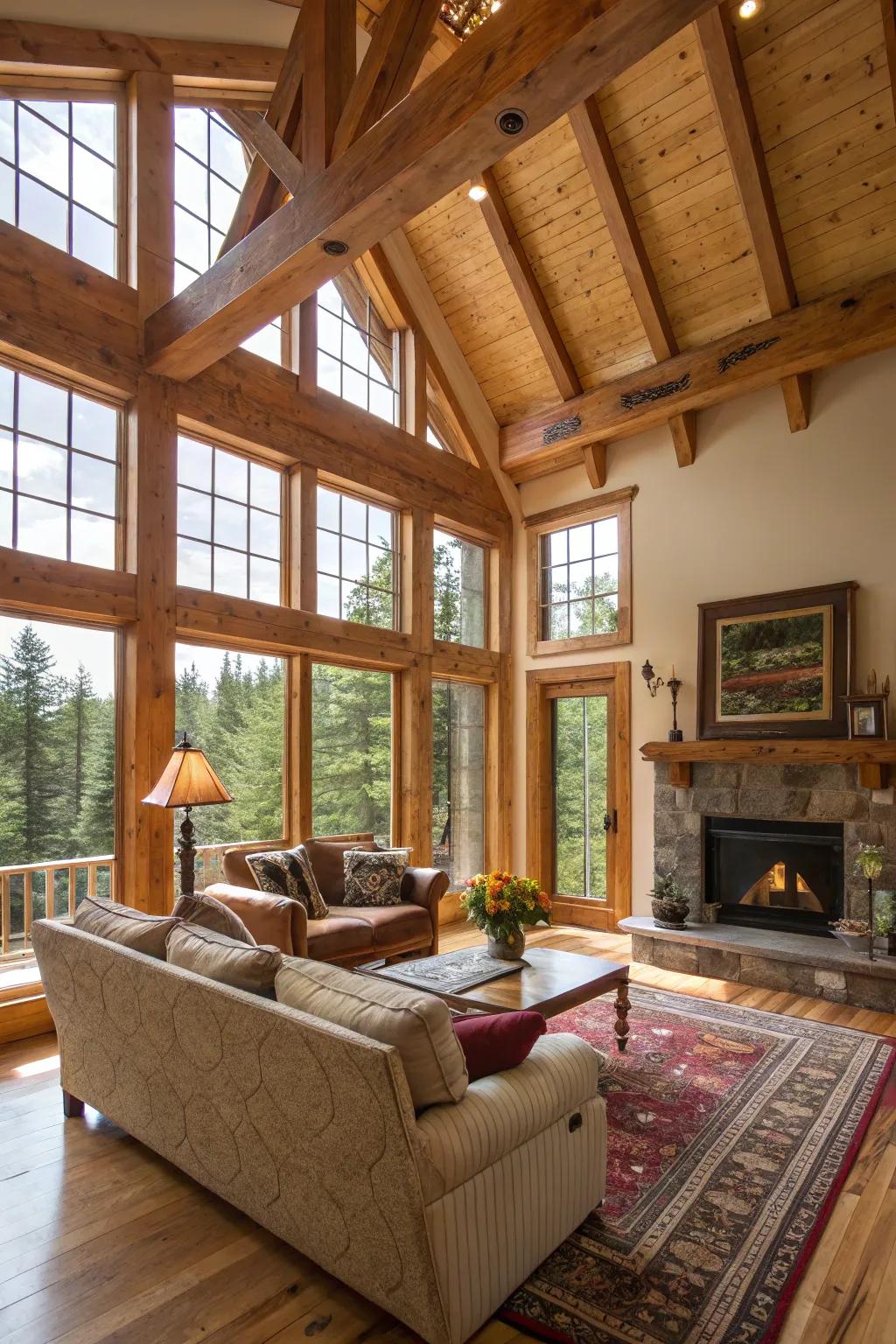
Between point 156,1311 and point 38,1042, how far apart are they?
7.58 feet

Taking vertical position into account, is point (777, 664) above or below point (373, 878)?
above

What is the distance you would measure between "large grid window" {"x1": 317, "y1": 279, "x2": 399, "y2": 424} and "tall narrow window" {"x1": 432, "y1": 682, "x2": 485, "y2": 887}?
7.84ft

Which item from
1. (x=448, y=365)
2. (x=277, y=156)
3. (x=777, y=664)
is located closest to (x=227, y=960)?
(x=277, y=156)

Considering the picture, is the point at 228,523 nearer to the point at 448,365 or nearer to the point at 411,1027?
the point at 448,365

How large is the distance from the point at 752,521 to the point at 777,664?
1.12 m

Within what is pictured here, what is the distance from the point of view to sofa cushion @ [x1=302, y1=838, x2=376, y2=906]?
5.15m

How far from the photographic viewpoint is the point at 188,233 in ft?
16.5

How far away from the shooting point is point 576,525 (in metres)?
7.16

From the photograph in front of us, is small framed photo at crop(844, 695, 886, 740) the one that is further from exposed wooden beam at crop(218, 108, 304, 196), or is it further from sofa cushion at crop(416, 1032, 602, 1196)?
Result: exposed wooden beam at crop(218, 108, 304, 196)

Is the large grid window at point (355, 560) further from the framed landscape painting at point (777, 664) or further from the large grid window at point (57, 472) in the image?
the framed landscape painting at point (777, 664)

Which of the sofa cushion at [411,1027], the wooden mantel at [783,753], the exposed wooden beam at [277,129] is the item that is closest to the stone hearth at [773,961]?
the wooden mantel at [783,753]

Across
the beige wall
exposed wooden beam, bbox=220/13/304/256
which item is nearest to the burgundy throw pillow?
exposed wooden beam, bbox=220/13/304/256

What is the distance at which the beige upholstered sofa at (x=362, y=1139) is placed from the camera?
5.99 feet

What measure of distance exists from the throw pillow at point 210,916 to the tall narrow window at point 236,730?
6.67 ft
